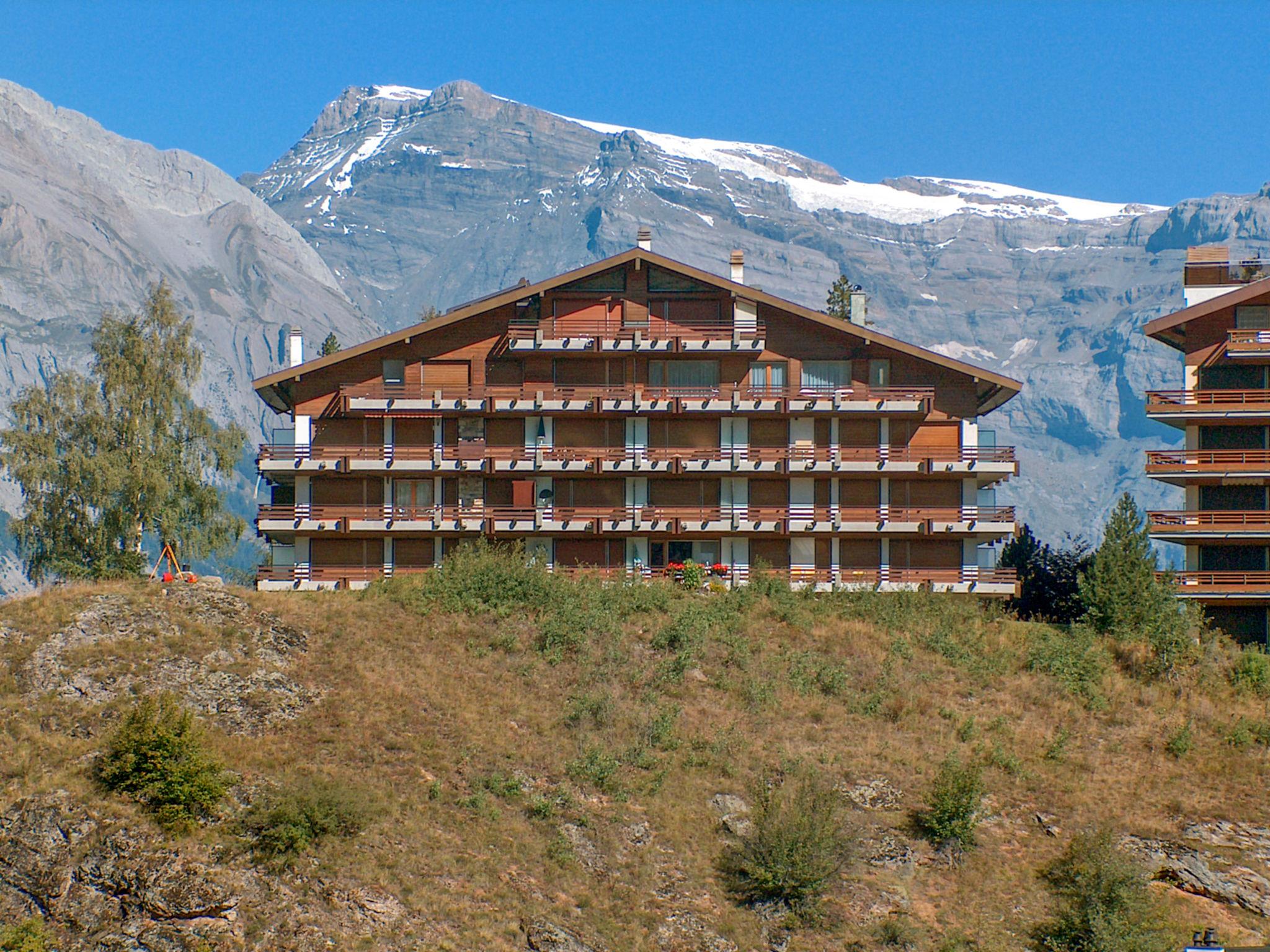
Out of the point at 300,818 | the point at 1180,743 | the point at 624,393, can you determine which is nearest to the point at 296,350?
the point at 624,393

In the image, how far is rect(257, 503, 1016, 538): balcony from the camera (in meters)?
61.2

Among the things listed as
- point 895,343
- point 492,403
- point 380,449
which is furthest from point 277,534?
point 895,343

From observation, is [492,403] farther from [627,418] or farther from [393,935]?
[393,935]

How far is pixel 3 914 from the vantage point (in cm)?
3538

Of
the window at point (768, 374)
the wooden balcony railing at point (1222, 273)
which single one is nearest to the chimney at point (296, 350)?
the window at point (768, 374)

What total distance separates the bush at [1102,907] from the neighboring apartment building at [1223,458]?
2168 centimetres

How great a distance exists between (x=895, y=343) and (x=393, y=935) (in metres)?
35.6

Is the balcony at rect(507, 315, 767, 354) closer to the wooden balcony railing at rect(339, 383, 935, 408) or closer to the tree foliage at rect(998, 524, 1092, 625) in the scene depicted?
the wooden balcony railing at rect(339, 383, 935, 408)

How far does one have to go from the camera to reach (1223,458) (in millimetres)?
61125

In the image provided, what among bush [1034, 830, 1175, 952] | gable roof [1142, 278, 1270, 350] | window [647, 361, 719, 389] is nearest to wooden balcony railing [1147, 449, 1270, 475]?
gable roof [1142, 278, 1270, 350]

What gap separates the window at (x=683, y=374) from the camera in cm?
6381

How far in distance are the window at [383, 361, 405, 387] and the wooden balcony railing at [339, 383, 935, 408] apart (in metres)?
0.25

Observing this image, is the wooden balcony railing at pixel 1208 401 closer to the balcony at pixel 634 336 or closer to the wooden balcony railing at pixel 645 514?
the wooden balcony railing at pixel 645 514

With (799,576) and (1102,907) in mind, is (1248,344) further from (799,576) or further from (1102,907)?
(1102,907)
